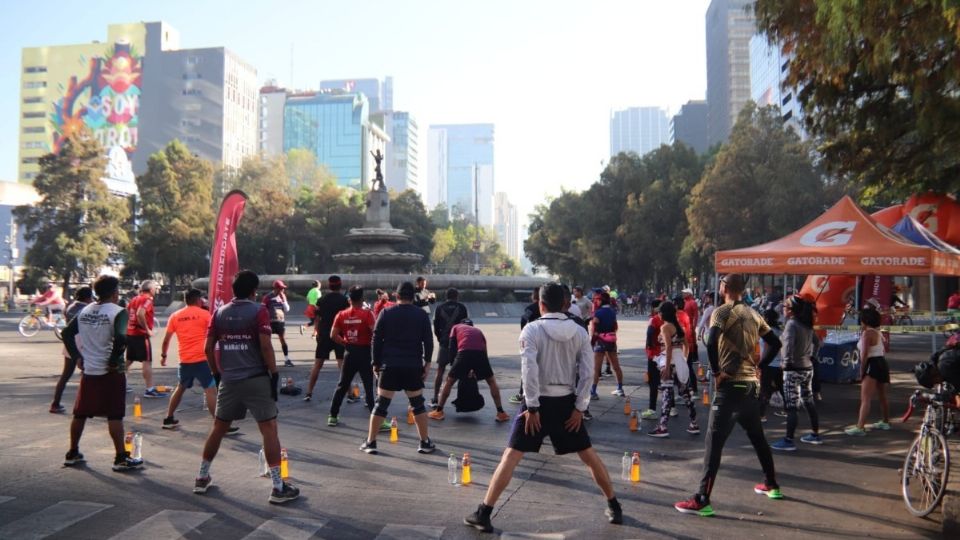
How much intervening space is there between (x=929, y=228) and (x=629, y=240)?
37887 mm

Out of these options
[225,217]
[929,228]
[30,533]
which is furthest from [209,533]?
[929,228]

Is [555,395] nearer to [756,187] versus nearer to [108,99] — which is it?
[756,187]

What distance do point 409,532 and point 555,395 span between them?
1.42m

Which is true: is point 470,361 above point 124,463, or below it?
above

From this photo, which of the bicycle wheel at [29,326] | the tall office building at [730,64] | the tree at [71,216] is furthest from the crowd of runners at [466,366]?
the tall office building at [730,64]

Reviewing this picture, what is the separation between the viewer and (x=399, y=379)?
7938 millimetres

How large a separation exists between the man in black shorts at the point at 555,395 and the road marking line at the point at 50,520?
2.85 m

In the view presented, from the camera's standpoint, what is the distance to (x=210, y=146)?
13538 cm

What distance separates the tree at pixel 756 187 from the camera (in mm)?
42188

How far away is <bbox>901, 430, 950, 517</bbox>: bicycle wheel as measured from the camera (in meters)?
5.67

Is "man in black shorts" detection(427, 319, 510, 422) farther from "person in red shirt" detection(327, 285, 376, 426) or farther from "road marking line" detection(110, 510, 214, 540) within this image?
"road marking line" detection(110, 510, 214, 540)

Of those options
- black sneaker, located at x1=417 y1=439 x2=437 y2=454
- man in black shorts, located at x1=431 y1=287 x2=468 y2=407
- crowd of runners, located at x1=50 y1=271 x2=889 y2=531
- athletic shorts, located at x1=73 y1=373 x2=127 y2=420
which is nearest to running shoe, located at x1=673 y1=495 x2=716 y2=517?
crowd of runners, located at x1=50 y1=271 x2=889 y2=531

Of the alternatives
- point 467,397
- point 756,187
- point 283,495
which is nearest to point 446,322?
point 467,397

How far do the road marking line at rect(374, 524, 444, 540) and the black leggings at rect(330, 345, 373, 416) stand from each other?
13.5 ft
